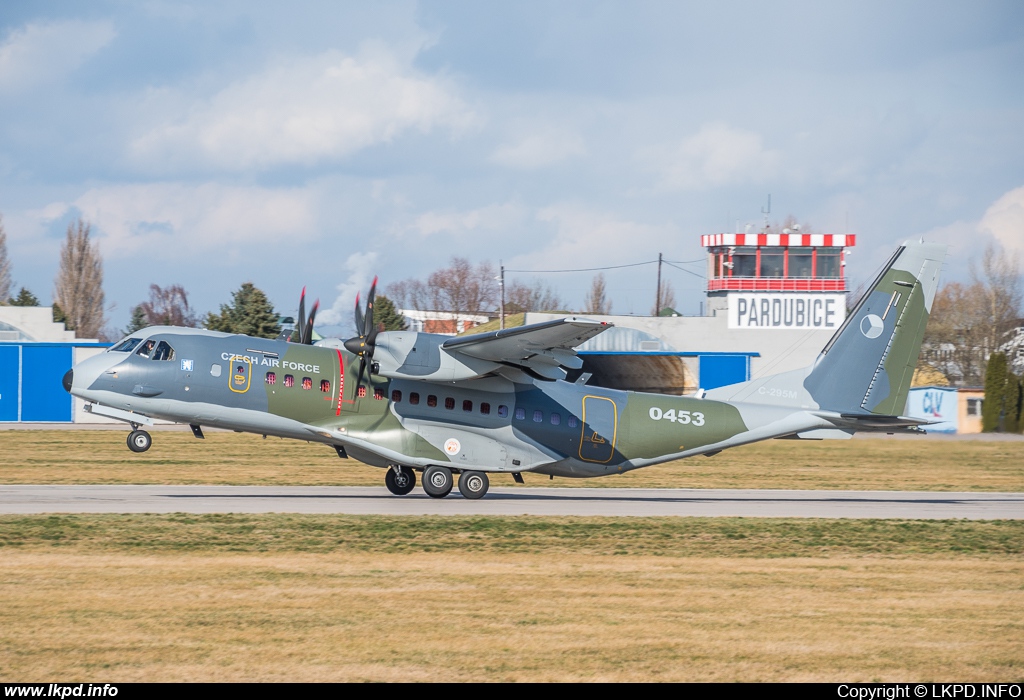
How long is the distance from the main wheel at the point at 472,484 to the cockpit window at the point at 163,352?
6.44m

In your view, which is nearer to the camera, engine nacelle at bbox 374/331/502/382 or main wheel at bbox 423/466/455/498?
engine nacelle at bbox 374/331/502/382

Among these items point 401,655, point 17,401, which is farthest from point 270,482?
point 17,401

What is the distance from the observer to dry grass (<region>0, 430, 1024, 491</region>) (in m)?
27.0

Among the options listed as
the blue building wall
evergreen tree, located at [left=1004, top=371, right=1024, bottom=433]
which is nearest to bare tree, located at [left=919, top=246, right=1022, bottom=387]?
evergreen tree, located at [left=1004, top=371, right=1024, bottom=433]

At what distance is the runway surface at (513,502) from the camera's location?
19203 millimetres

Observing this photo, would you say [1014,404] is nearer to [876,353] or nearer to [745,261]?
[745,261]

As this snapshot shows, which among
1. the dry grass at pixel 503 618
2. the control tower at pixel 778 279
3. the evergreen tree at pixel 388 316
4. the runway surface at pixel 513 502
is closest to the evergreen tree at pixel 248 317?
the evergreen tree at pixel 388 316

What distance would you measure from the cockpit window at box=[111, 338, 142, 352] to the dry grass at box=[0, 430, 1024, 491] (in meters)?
5.70

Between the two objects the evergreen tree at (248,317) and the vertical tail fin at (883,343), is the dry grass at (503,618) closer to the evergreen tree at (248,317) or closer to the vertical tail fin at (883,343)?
the vertical tail fin at (883,343)

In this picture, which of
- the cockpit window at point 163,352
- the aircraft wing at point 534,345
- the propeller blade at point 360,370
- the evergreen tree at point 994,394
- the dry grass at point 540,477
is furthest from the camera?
the evergreen tree at point 994,394

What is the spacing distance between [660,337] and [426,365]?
39.3 meters

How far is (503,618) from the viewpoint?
11.0 m

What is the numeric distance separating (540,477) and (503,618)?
→ 18275mm

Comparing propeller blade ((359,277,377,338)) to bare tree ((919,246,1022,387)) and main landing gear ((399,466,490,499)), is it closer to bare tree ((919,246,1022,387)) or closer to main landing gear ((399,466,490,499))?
main landing gear ((399,466,490,499))
